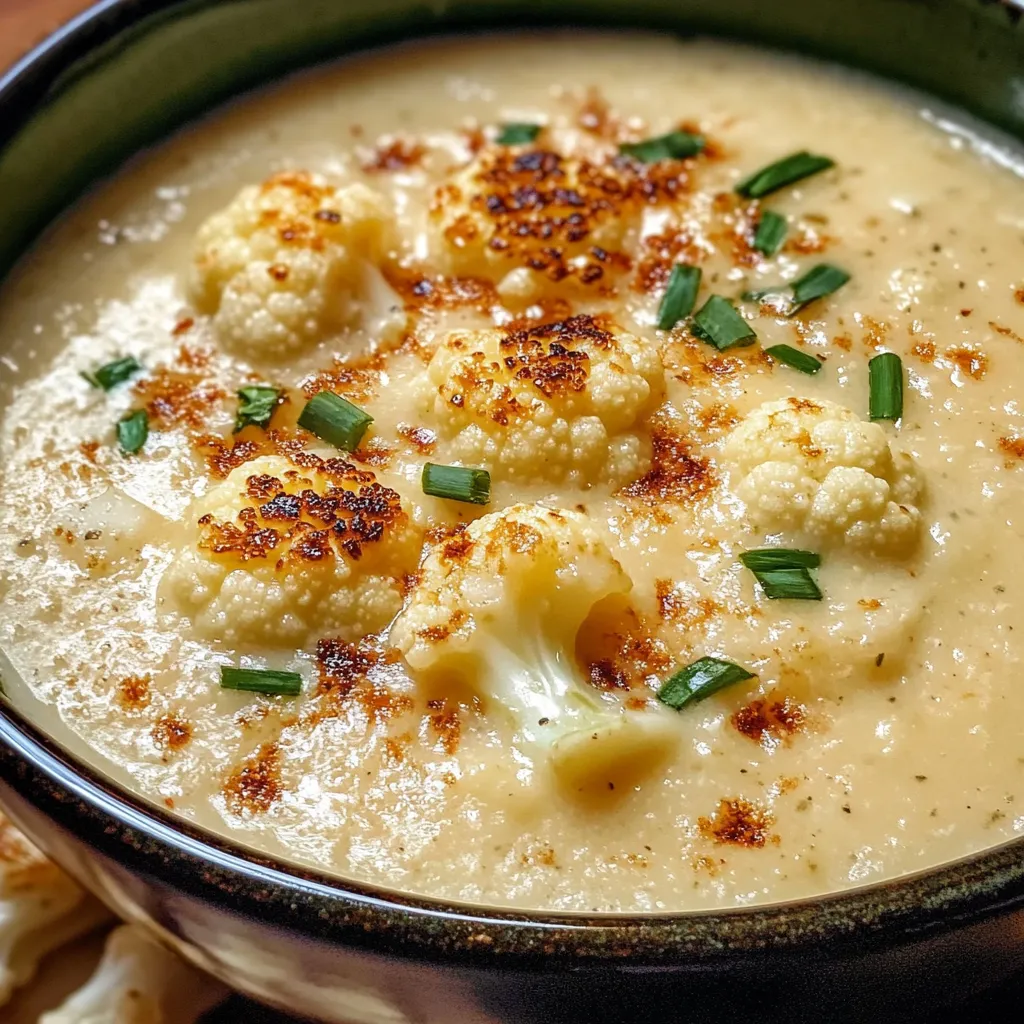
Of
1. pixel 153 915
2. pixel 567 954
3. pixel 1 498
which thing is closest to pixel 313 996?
pixel 153 915

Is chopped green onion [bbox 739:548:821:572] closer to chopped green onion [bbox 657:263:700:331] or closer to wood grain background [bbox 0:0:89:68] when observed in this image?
chopped green onion [bbox 657:263:700:331]

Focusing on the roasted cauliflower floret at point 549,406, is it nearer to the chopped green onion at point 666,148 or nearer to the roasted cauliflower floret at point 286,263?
the roasted cauliflower floret at point 286,263

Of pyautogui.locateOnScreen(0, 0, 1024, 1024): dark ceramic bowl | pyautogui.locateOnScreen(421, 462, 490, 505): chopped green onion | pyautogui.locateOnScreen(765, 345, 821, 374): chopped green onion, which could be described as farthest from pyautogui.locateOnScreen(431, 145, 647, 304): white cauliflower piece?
pyautogui.locateOnScreen(0, 0, 1024, 1024): dark ceramic bowl

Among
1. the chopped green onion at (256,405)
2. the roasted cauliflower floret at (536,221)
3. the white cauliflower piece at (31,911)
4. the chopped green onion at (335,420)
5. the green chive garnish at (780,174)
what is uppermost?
the green chive garnish at (780,174)

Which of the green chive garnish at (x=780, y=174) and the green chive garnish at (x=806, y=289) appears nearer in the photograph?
the green chive garnish at (x=806, y=289)

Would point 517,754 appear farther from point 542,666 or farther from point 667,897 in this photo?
point 667,897

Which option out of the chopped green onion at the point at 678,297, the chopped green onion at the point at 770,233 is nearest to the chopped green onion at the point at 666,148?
the chopped green onion at the point at 770,233
